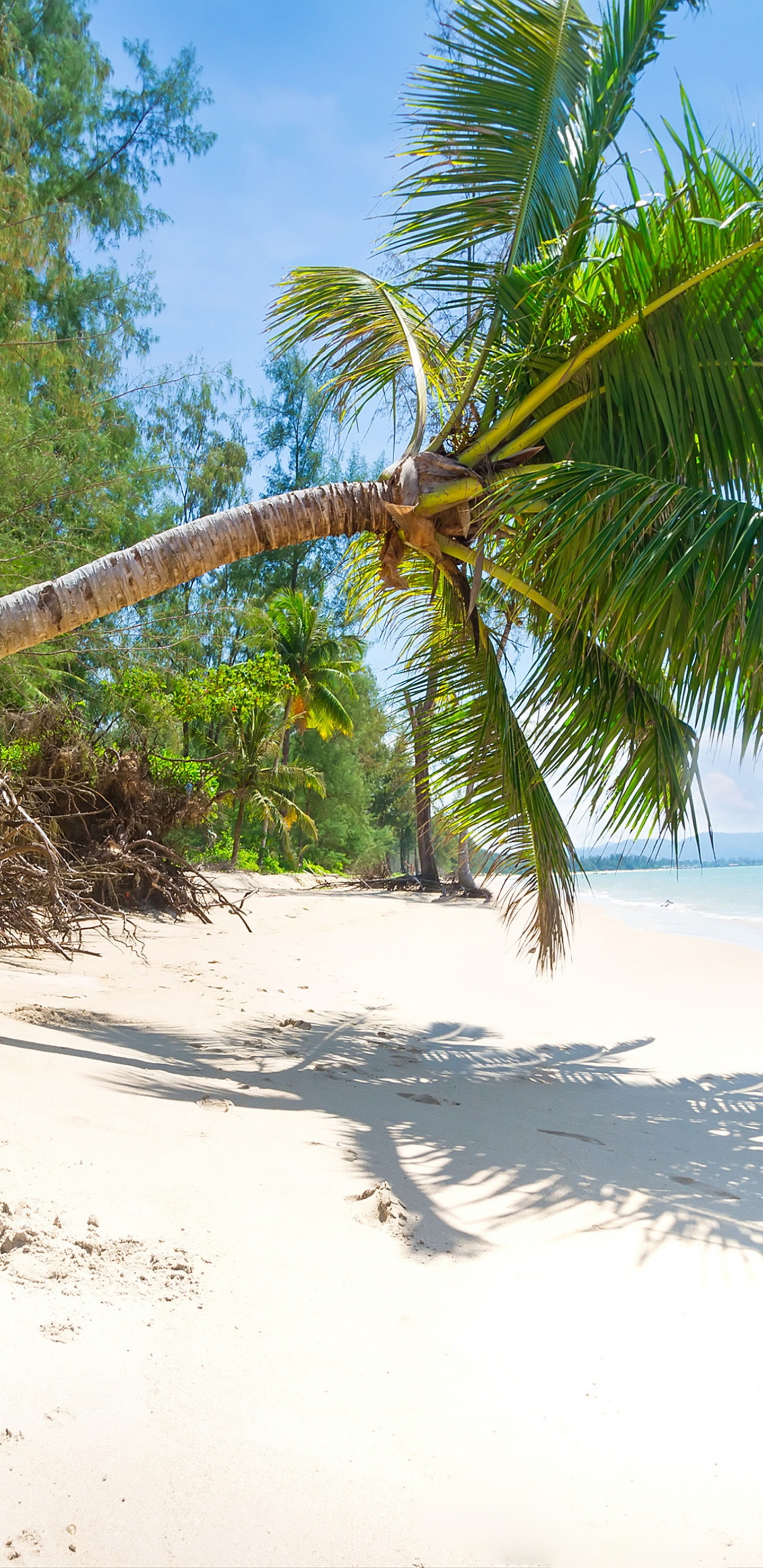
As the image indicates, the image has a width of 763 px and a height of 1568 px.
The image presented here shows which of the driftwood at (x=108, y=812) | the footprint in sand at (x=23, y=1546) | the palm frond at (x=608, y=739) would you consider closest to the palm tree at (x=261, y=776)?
the driftwood at (x=108, y=812)

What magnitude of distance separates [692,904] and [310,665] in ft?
49.0

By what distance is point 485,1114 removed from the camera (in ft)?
12.5

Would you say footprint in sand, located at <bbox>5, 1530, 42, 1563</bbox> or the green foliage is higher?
the green foliage

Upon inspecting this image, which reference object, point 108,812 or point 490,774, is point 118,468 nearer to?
point 108,812

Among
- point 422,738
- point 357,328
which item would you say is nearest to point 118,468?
point 357,328

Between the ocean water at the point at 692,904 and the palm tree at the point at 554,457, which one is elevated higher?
the palm tree at the point at 554,457

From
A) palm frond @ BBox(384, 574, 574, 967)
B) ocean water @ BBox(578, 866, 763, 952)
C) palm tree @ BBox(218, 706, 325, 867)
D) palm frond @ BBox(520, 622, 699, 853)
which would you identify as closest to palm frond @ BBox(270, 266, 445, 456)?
palm frond @ BBox(384, 574, 574, 967)

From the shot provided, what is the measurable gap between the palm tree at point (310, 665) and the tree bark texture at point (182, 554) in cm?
1803

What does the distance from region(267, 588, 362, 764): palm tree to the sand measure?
19120 mm

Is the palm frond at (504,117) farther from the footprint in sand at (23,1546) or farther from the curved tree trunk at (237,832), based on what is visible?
the curved tree trunk at (237,832)

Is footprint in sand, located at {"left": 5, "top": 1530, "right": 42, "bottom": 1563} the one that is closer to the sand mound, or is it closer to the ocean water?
the sand mound

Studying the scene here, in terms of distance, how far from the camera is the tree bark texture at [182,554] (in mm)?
4164

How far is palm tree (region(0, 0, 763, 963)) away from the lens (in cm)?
395

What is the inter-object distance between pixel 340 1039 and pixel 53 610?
2.65m
